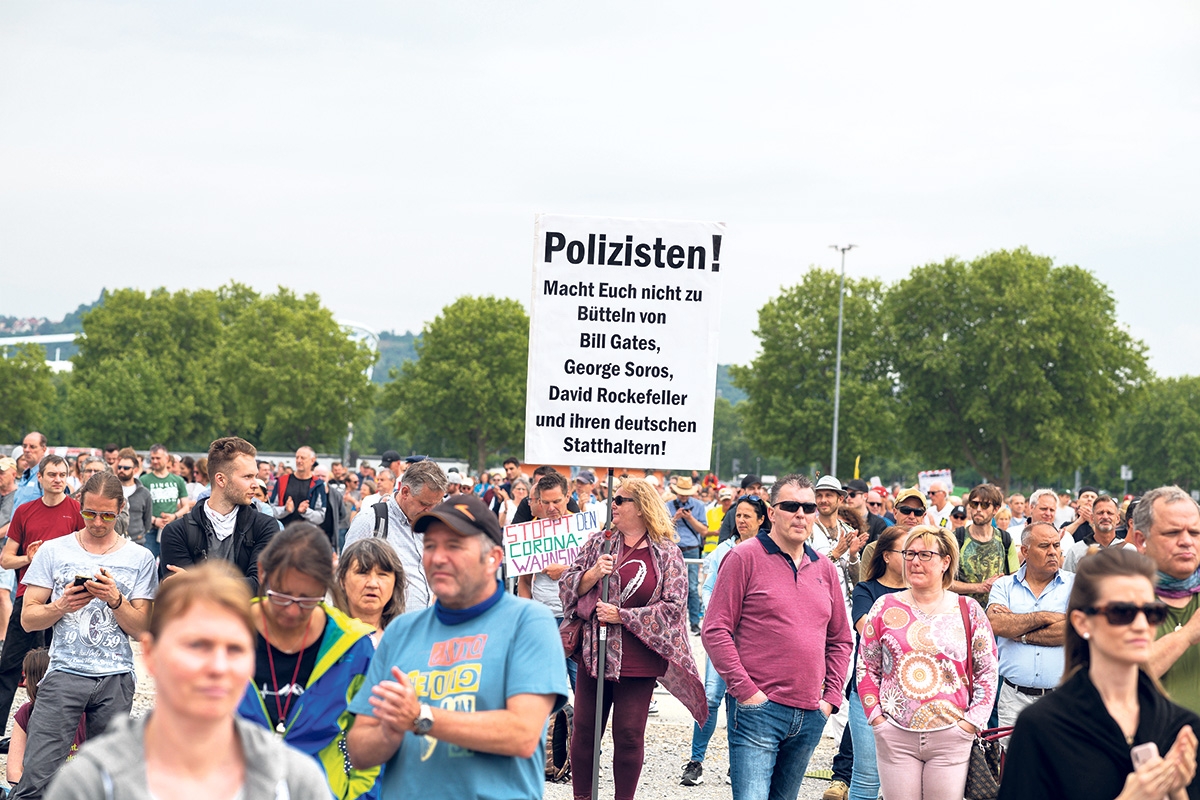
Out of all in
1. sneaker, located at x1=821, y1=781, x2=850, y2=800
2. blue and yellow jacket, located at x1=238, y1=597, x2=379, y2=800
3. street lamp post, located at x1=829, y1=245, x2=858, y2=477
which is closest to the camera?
blue and yellow jacket, located at x1=238, y1=597, x2=379, y2=800

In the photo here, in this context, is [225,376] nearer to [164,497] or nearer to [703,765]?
[164,497]

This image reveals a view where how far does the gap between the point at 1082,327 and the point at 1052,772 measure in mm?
59709

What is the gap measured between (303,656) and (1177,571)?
2.91 metres

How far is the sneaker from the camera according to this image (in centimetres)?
830

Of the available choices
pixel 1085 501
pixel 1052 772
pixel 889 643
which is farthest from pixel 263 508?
pixel 1085 501

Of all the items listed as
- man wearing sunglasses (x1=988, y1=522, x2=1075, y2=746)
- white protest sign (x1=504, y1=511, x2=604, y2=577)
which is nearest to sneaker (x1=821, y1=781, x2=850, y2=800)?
man wearing sunglasses (x1=988, y1=522, x2=1075, y2=746)

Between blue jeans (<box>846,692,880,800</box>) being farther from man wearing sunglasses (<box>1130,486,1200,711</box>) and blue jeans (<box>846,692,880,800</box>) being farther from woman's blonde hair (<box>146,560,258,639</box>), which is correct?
woman's blonde hair (<box>146,560,258,639</box>)

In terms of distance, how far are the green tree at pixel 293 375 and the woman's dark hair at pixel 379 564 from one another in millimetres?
70146

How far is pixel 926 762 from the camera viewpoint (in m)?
5.94

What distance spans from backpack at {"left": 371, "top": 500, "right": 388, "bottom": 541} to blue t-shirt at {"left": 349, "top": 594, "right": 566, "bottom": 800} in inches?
159

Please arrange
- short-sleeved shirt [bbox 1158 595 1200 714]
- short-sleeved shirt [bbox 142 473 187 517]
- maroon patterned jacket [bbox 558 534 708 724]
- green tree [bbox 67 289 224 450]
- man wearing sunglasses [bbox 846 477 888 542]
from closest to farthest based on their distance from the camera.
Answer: short-sleeved shirt [bbox 1158 595 1200 714], maroon patterned jacket [bbox 558 534 708 724], man wearing sunglasses [bbox 846 477 888 542], short-sleeved shirt [bbox 142 473 187 517], green tree [bbox 67 289 224 450]

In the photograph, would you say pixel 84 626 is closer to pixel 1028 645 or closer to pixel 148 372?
pixel 1028 645

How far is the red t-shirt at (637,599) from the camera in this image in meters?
7.09

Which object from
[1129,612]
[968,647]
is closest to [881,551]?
[968,647]
